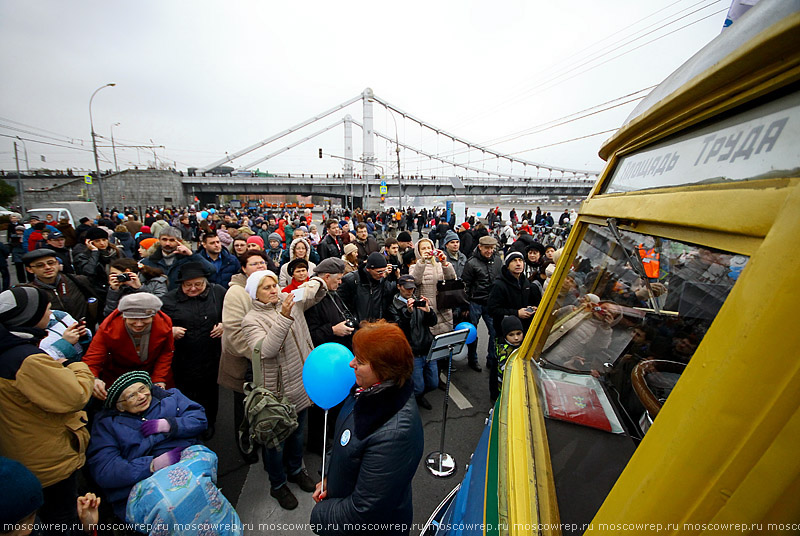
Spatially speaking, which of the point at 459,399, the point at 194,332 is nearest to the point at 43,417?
the point at 194,332

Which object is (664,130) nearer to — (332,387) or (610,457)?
(610,457)

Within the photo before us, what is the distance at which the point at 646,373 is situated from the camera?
5.34ft

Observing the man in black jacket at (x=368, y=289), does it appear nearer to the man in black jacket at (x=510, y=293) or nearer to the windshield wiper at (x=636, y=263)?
the man in black jacket at (x=510, y=293)

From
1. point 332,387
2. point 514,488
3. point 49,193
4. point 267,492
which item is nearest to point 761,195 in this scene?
point 514,488

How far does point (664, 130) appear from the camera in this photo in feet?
3.14

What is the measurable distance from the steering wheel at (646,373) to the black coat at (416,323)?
1845 millimetres

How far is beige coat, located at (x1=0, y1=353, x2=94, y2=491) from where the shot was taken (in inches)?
63.0

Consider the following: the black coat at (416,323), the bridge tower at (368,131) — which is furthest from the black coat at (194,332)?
the bridge tower at (368,131)

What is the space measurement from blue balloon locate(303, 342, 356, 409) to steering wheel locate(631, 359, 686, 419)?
1.62 m

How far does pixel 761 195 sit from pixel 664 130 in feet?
1.79

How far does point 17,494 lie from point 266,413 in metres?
1.08

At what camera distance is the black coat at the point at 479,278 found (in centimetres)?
442

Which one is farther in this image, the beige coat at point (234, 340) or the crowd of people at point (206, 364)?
the beige coat at point (234, 340)

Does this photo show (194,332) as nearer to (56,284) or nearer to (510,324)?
(56,284)
